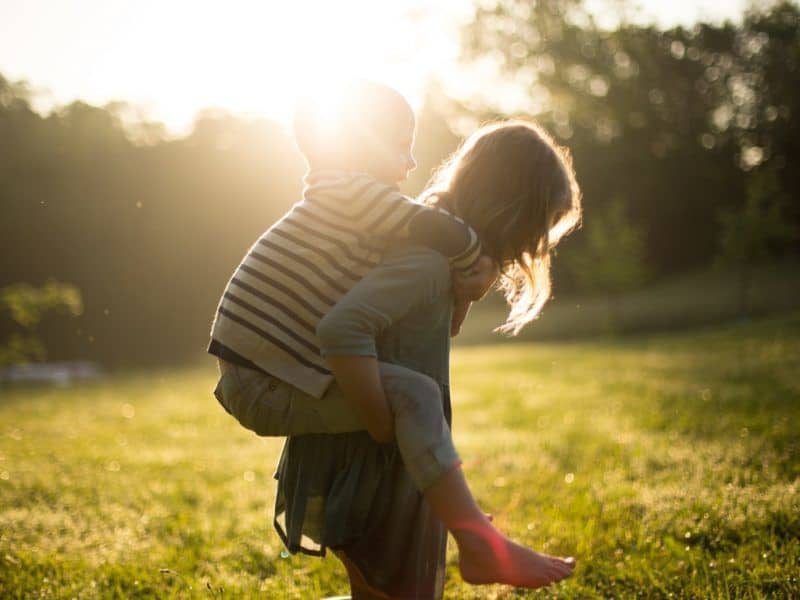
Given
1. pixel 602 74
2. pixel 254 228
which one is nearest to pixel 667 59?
pixel 602 74

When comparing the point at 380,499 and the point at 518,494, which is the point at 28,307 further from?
the point at 380,499

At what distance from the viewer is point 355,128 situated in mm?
2051

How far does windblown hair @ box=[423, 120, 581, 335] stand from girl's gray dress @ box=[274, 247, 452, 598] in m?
0.23

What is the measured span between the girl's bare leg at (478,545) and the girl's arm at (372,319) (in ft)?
0.66

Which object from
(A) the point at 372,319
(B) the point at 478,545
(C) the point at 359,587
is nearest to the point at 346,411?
(A) the point at 372,319

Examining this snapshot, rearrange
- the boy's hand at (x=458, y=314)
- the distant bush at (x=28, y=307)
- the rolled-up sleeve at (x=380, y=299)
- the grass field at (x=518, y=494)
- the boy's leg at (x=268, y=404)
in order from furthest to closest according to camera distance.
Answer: the distant bush at (x=28, y=307) < the grass field at (x=518, y=494) < the boy's hand at (x=458, y=314) < the boy's leg at (x=268, y=404) < the rolled-up sleeve at (x=380, y=299)

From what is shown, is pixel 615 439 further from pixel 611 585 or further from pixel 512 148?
pixel 512 148

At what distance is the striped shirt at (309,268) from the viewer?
6.39 feet

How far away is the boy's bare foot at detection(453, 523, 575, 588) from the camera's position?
76.2 inches

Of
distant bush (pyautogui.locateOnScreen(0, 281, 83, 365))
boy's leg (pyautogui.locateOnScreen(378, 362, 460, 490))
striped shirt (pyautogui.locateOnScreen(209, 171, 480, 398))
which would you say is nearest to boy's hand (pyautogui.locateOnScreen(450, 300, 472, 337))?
striped shirt (pyautogui.locateOnScreen(209, 171, 480, 398))

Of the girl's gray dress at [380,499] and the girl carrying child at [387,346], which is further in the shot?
the girl's gray dress at [380,499]

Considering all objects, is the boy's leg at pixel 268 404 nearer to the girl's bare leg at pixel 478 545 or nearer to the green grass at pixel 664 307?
the girl's bare leg at pixel 478 545

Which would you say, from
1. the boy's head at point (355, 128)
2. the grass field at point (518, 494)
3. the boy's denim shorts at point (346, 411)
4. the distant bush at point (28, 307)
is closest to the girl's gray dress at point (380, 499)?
the boy's denim shorts at point (346, 411)

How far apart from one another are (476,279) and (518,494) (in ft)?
8.71
